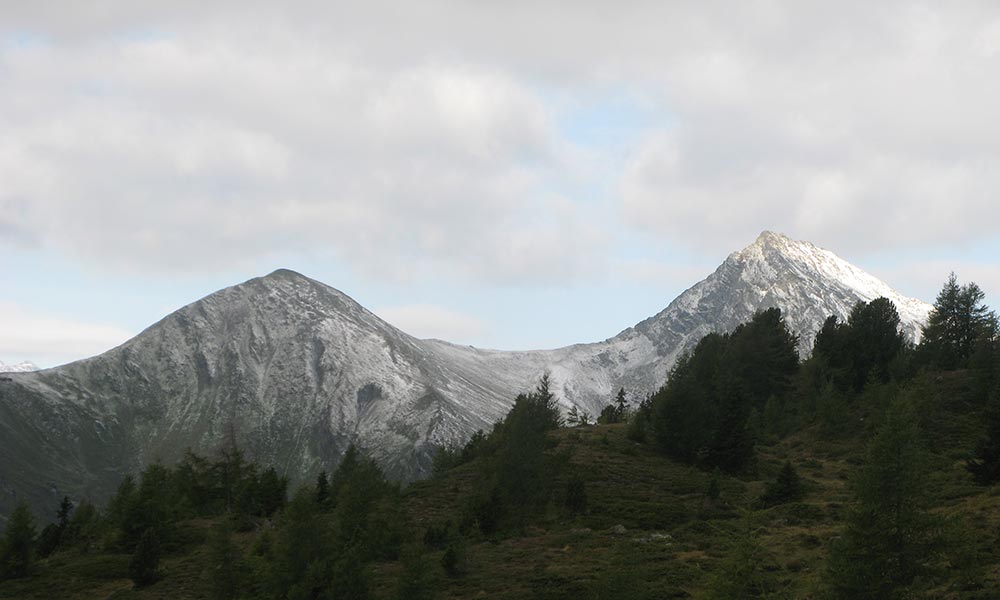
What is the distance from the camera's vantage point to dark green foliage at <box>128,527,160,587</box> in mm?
60844

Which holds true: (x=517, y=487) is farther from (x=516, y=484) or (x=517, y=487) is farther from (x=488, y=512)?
(x=488, y=512)

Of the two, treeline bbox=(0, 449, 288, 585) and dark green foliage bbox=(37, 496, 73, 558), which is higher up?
treeline bbox=(0, 449, 288, 585)

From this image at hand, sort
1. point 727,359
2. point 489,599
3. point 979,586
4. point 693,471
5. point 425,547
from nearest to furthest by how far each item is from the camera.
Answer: point 979,586 < point 489,599 < point 425,547 < point 693,471 < point 727,359

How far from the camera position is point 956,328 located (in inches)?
4023

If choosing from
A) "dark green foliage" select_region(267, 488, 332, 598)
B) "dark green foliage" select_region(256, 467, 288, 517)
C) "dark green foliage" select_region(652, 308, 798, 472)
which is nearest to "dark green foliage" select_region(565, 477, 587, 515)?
"dark green foliage" select_region(652, 308, 798, 472)

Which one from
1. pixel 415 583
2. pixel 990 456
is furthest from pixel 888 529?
pixel 990 456

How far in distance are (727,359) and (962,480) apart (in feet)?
151

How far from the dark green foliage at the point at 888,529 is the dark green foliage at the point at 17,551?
216 feet

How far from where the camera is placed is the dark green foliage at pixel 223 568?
163 ft

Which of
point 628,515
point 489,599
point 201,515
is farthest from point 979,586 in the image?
point 201,515

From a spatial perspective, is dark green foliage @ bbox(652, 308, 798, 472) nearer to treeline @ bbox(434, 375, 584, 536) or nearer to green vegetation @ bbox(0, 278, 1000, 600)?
green vegetation @ bbox(0, 278, 1000, 600)

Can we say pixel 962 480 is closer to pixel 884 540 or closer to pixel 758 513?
pixel 758 513

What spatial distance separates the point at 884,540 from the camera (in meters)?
31.0

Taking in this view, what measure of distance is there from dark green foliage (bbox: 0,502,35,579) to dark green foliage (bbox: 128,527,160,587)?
1307cm
